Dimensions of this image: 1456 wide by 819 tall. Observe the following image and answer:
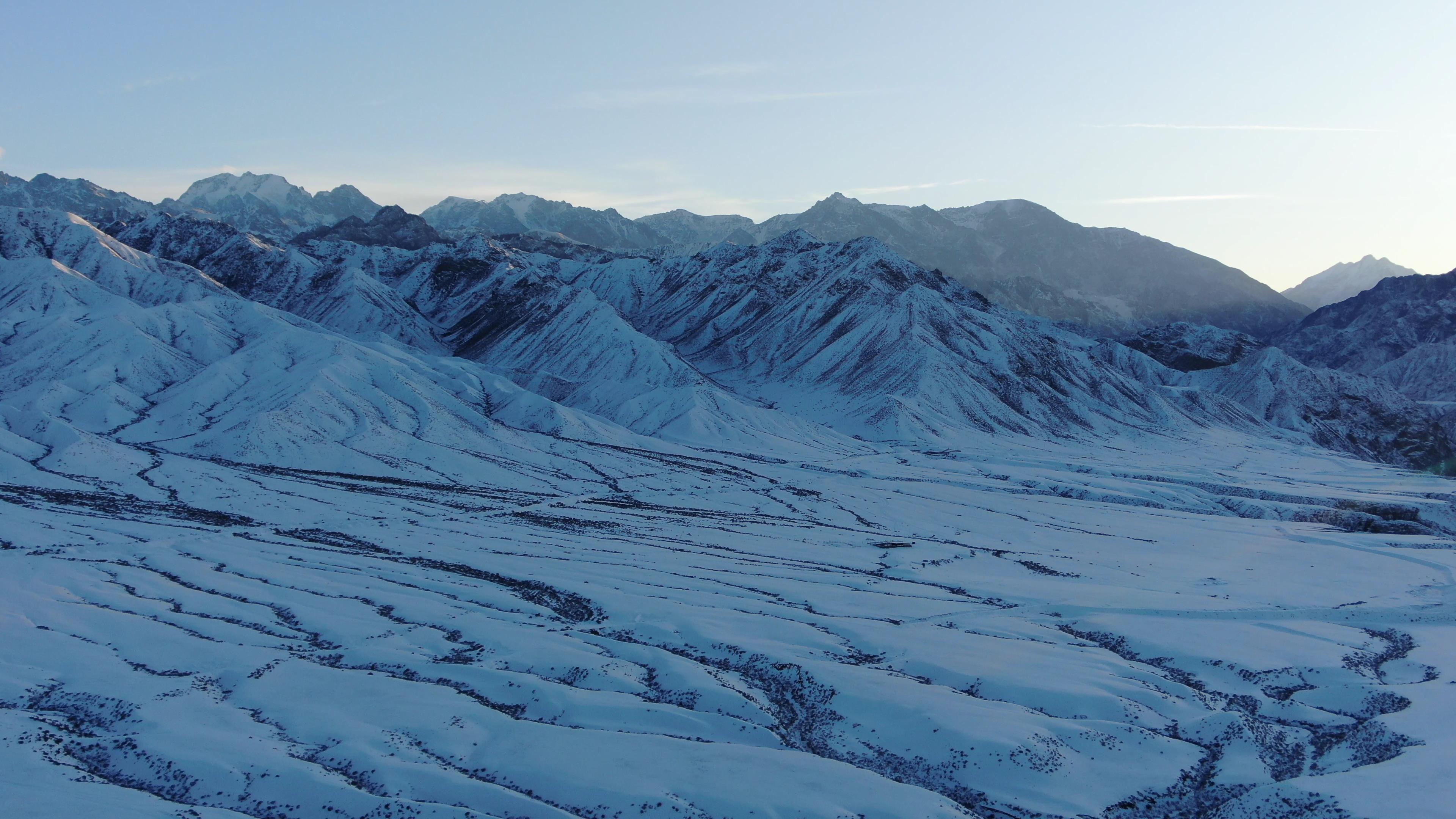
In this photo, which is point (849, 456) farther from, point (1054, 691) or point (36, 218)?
point (36, 218)

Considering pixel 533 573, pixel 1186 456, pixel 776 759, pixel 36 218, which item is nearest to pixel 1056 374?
pixel 1186 456

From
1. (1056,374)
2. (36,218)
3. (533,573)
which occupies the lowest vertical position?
(533,573)

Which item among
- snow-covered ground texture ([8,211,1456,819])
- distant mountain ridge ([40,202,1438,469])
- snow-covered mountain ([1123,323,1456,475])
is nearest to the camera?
snow-covered ground texture ([8,211,1456,819])

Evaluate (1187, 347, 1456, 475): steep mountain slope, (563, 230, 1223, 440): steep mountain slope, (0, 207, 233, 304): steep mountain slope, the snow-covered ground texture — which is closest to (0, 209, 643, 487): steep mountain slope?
the snow-covered ground texture

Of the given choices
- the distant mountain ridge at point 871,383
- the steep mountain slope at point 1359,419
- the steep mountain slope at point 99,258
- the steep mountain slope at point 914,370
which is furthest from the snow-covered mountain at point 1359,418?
the steep mountain slope at point 99,258

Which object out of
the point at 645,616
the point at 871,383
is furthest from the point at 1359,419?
the point at 645,616

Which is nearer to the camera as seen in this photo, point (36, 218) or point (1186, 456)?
point (1186, 456)

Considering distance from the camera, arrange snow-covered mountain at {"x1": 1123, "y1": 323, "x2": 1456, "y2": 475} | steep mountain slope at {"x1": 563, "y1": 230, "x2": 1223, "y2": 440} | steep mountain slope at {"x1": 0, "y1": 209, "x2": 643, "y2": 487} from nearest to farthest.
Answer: steep mountain slope at {"x1": 0, "y1": 209, "x2": 643, "y2": 487}
steep mountain slope at {"x1": 563, "y1": 230, "x2": 1223, "y2": 440}
snow-covered mountain at {"x1": 1123, "y1": 323, "x2": 1456, "y2": 475}

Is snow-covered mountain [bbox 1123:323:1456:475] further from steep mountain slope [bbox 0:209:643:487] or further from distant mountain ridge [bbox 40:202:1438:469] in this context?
steep mountain slope [bbox 0:209:643:487]
